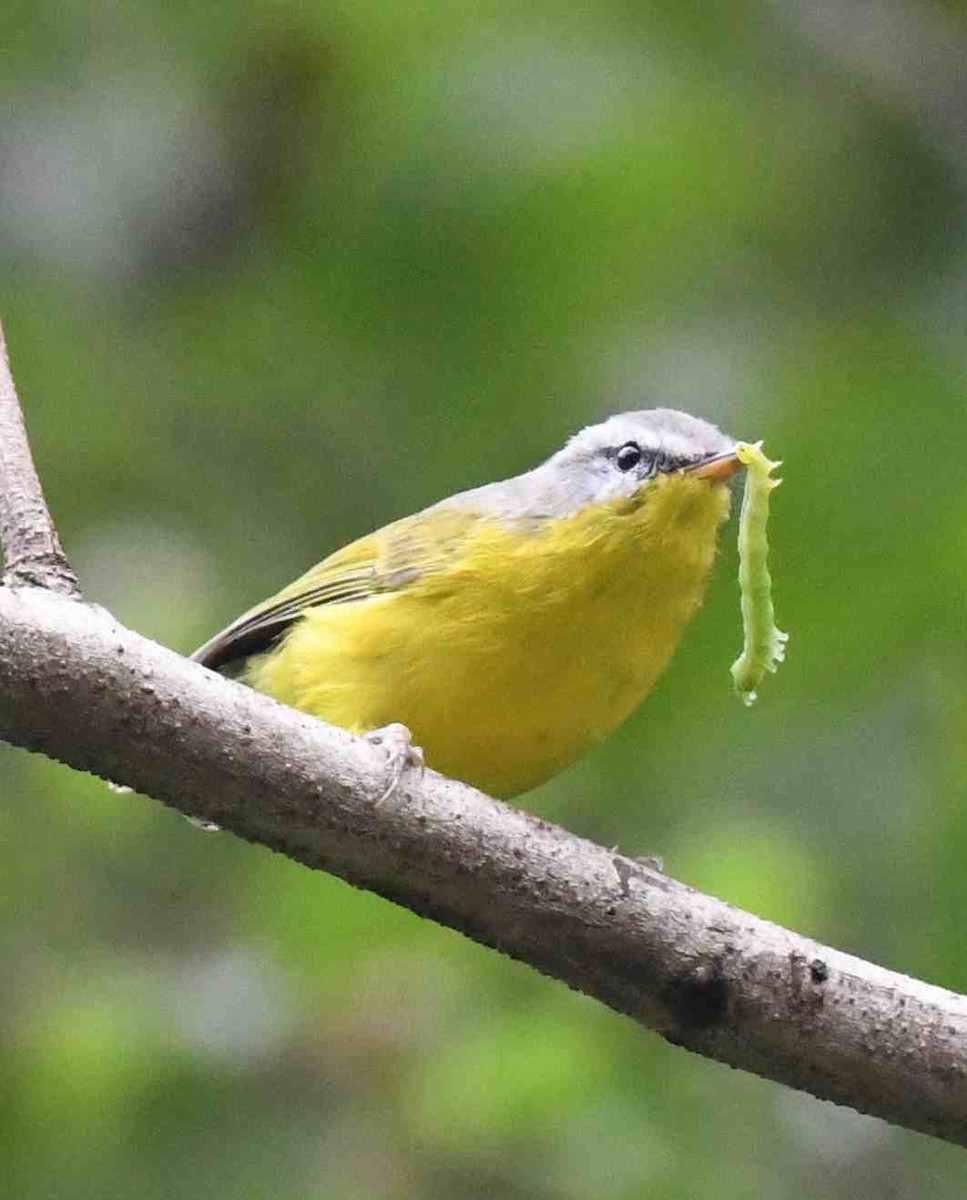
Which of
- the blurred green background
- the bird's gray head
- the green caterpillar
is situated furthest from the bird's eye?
the green caterpillar

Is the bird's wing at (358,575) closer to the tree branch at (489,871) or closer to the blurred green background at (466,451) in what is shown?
the blurred green background at (466,451)

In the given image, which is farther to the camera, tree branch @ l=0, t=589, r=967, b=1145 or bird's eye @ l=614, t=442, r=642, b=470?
bird's eye @ l=614, t=442, r=642, b=470

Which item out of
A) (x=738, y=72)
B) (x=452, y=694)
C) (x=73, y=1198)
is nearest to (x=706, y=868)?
(x=452, y=694)

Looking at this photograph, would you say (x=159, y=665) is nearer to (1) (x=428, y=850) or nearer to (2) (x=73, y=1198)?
(1) (x=428, y=850)

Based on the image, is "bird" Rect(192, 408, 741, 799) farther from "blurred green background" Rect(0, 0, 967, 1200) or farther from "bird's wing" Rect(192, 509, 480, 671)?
"blurred green background" Rect(0, 0, 967, 1200)

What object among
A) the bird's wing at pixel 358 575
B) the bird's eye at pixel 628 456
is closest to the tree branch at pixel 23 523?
the bird's wing at pixel 358 575

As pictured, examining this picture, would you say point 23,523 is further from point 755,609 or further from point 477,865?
point 755,609

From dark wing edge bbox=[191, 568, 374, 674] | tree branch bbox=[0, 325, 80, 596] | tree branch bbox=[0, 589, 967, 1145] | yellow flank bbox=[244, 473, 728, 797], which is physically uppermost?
tree branch bbox=[0, 325, 80, 596]

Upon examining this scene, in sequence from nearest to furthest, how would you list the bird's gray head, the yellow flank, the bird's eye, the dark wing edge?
1. the yellow flank
2. the bird's gray head
3. the bird's eye
4. the dark wing edge

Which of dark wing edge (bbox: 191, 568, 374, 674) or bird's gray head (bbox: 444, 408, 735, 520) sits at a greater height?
bird's gray head (bbox: 444, 408, 735, 520)
